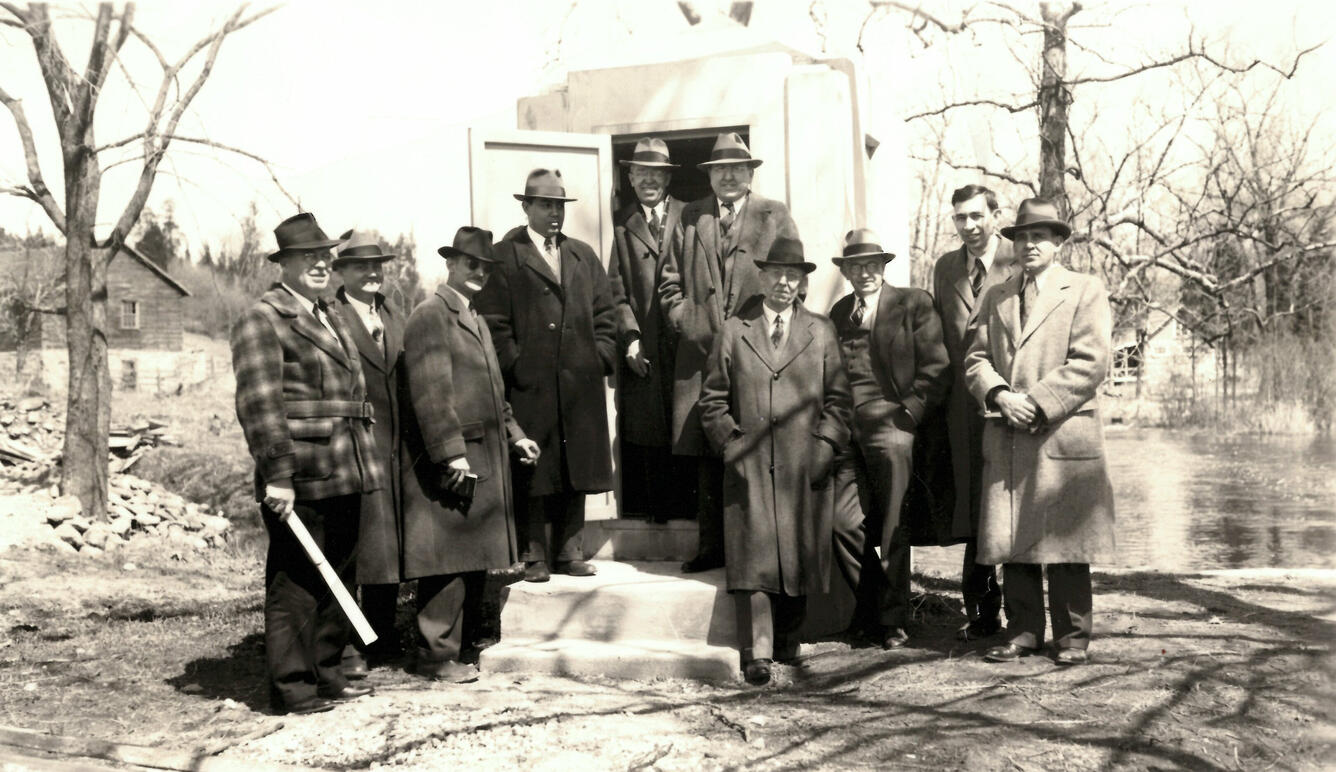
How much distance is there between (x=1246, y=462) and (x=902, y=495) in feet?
37.5

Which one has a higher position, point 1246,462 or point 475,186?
point 475,186

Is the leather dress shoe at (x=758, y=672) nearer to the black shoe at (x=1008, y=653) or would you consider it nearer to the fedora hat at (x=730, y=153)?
the black shoe at (x=1008, y=653)

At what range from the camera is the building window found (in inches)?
1598

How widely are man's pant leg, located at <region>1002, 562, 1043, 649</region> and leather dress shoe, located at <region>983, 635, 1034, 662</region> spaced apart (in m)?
0.02

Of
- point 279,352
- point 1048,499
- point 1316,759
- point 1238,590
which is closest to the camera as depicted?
point 1316,759

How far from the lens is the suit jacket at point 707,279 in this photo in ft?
20.4

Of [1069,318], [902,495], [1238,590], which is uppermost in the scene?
[1069,318]

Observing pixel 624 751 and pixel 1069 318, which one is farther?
pixel 1069 318

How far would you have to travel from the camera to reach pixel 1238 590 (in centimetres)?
753

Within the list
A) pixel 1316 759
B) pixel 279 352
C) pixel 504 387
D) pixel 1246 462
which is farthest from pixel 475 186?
pixel 1246 462

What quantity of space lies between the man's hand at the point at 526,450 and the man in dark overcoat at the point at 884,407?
1476mm

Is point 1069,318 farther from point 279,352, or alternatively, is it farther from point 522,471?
point 279,352

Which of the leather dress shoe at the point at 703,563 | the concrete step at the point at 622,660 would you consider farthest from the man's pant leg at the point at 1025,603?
the leather dress shoe at the point at 703,563

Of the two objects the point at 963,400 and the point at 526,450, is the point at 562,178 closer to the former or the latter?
the point at 526,450
